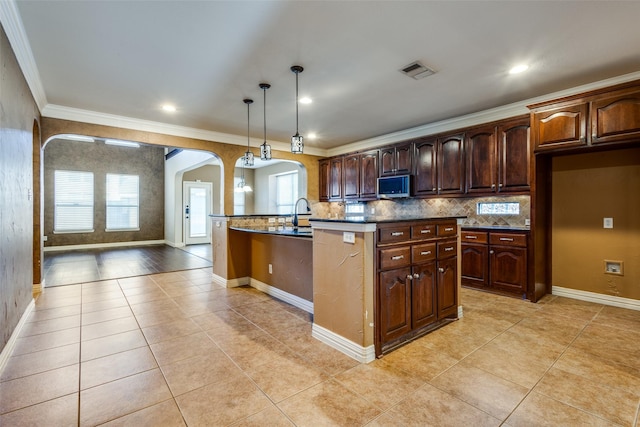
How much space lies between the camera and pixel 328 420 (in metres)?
1.71

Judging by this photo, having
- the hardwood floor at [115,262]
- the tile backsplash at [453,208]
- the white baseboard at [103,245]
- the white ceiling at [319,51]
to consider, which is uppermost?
the white ceiling at [319,51]

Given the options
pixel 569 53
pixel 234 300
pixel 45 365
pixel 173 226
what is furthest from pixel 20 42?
pixel 173 226

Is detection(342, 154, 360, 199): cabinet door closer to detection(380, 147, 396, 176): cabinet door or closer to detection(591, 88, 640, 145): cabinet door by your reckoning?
detection(380, 147, 396, 176): cabinet door

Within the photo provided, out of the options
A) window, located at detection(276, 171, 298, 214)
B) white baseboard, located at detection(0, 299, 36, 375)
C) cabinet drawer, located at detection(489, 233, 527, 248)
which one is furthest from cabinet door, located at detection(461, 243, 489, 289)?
window, located at detection(276, 171, 298, 214)

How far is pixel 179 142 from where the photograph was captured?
209 inches

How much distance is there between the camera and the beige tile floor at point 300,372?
177cm

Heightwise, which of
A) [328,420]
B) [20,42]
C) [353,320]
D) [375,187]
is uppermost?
[20,42]

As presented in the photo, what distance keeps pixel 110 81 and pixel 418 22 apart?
10.8 feet

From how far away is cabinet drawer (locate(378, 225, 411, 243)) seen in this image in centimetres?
244

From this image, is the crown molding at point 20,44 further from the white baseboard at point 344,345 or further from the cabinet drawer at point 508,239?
the cabinet drawer at point 508,239

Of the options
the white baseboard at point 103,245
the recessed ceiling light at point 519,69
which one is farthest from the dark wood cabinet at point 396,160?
the white baseboard at point 103,245

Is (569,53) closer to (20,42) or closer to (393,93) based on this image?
(393,93)

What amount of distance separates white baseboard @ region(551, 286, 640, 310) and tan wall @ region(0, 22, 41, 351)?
591 centimetres

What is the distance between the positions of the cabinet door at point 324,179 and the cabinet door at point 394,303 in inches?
181
